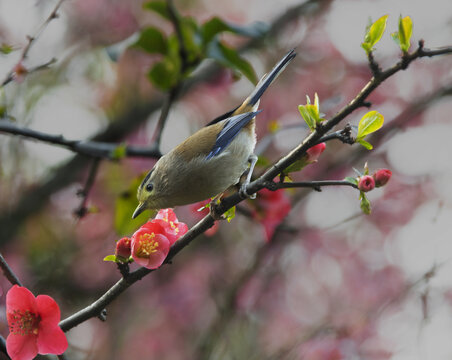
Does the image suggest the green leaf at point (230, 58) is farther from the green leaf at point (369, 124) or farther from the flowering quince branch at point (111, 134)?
the green leaf at point (369, 124)

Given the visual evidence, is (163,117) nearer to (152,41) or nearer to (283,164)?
(152,41)

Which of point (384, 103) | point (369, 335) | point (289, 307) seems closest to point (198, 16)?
point (384, 103)

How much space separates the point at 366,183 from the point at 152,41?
1.68 meters

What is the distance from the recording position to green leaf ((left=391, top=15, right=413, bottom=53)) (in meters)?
1.21

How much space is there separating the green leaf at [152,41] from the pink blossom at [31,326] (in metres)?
1.58

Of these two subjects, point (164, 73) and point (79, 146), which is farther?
point (164, 73)

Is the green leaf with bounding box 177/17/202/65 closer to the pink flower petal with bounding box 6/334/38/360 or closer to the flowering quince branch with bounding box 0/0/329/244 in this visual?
the flowering quince branch with bounding box 0/0/329/244

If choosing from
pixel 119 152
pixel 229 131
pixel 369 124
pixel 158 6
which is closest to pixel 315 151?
pixel 369 124

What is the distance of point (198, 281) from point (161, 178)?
3.63 m

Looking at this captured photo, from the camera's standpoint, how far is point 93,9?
17.2ft

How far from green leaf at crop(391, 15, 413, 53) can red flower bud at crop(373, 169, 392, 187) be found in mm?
330

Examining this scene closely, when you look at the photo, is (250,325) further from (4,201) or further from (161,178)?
(4,201)

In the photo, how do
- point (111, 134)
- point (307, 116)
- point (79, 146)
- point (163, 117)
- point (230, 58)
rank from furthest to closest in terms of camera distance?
1. point (111, 134)
2. point (230, 58)
3. point (163, 117)
4. point (79, 146)
5. point (307, 116)

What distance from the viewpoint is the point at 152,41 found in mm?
2562
